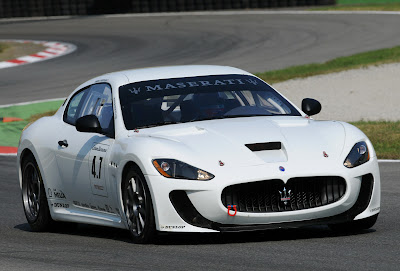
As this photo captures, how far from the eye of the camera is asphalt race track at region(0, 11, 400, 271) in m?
6.48

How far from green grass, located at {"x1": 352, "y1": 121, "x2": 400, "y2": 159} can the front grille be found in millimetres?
5547

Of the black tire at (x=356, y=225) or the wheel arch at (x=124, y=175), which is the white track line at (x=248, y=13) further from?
the wheel arch at (x=124, y=175)

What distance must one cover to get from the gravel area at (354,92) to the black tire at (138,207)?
9.09 metres

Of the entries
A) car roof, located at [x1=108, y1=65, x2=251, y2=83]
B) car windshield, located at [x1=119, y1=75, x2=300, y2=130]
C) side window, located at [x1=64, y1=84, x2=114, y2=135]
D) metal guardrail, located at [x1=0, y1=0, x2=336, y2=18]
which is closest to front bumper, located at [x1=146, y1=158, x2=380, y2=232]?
car windshield, located at [x1=119, y1=75, x2=300, y2=130]

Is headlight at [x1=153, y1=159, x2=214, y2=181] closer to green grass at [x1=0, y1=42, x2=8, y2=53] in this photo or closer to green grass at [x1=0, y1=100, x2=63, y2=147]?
green grass at [x1=0, y1=100, x2=63, y2=147]

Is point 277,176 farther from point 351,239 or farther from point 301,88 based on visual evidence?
point 301,88

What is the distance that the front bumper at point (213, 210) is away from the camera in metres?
6.86

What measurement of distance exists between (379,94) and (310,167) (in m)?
11.5

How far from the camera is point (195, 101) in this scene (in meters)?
8.02

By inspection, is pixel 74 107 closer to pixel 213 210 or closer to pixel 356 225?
pixel 213 210

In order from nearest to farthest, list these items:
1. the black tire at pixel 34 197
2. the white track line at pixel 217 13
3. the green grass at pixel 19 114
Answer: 1. the black tire at pixel 34 197
2. the green grass at pixel 19 114
3. the white track line at pixel 217 13

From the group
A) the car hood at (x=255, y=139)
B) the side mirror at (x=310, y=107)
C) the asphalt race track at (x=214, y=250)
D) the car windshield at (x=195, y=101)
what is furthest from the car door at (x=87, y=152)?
the side mirror at (x=310, y=107)

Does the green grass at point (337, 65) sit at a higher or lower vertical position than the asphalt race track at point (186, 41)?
higher

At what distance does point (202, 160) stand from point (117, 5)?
116 ft
